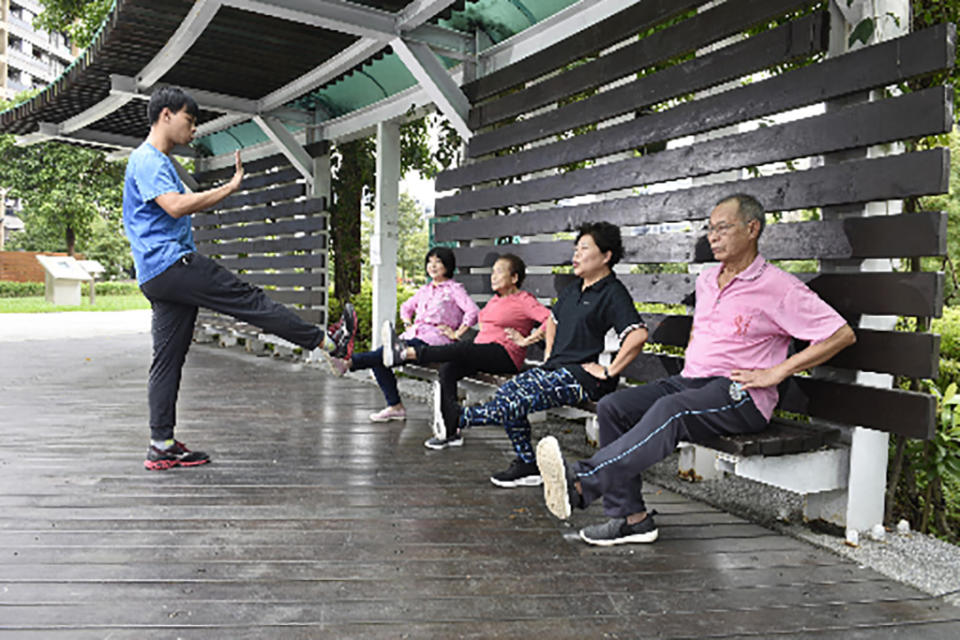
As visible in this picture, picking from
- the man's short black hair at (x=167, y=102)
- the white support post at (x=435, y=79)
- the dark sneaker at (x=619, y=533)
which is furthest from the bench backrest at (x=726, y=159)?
the man's short black hair at (x=167, y=102)

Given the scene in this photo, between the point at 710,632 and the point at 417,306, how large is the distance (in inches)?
127

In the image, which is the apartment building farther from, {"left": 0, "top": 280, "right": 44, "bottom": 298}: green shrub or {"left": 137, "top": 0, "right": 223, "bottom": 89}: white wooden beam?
{"left": 137, "top": 0, "right": 223, "bottom": 89}: white wooden beam

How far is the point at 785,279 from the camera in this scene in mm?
2676

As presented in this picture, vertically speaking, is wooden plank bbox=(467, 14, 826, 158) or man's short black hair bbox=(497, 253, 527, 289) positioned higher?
wooden plank bbox=(467, 14, 826, 158)

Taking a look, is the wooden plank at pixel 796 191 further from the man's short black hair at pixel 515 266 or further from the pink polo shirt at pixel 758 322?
the man's short black hair at pixel 515 266

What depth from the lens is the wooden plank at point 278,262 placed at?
8.30 metres

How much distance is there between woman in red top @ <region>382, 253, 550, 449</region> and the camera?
414 centimetres

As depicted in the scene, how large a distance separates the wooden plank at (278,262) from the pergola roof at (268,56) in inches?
60.2

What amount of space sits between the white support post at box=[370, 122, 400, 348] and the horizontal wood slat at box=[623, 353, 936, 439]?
16.4 ft

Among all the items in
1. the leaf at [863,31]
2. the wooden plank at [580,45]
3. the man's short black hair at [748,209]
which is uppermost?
the wooden plank at [580,45]

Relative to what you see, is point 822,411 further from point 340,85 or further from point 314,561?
point 340,85

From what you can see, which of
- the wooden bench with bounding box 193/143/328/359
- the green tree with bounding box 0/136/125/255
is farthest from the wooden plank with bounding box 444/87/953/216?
the green tree with bounding box 0/136/125/255

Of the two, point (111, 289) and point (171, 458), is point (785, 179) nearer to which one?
point (171, 458)

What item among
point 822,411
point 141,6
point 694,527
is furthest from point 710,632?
point 141,6
